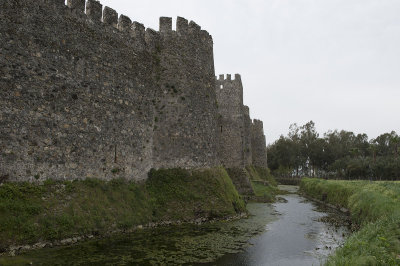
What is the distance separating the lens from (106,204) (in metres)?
13.3

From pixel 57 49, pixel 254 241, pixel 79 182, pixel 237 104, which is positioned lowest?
pixel 254 241

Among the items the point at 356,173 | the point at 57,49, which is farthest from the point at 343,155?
the point at 57,49

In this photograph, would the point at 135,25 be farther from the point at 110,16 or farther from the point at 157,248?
the point at 157,248

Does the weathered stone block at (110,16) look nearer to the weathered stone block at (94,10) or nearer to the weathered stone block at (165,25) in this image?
the weathered stone block at (94,10)

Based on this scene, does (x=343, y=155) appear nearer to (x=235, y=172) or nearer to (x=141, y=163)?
(x=235, y=172)

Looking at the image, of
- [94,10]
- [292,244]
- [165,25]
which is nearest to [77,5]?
[94,10]

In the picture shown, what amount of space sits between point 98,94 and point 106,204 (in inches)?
192

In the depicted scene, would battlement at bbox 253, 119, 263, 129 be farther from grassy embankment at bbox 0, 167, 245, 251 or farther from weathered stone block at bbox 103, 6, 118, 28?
weathered stone block at bbox 103, 6, 118, 28

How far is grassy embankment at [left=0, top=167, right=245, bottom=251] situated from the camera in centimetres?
1016

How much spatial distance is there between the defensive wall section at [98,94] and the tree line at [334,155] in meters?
54.5

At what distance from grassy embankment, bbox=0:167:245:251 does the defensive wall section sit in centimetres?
57

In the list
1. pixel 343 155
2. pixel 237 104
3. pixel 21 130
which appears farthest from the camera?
pixel 343 155

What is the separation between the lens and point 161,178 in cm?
1702

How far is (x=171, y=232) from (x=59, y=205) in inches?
190
